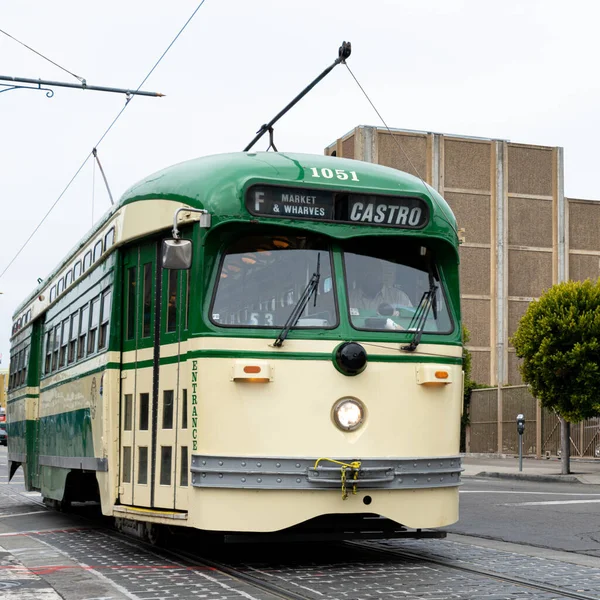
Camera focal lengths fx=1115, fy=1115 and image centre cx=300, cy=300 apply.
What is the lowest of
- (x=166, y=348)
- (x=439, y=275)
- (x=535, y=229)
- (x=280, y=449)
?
(x=280, y=449)

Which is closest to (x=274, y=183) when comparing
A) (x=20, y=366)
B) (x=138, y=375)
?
(x=138, y=375)

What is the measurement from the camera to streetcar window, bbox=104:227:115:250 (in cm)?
1054

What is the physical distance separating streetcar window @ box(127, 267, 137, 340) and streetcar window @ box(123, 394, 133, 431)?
55cm

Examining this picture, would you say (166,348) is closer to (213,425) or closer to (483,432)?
(213,425)

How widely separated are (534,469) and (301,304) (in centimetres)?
2083

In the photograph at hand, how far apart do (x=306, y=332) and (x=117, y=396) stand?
238cm

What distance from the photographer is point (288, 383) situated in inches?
336

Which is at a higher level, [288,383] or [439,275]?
[439,275]

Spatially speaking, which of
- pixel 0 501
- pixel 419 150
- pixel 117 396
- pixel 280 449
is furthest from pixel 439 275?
pixel 419 150

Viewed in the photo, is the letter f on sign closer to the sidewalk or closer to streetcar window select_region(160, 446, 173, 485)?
streetcar window select_region(160, 446, 173, 485)

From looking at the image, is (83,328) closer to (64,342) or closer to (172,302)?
(64,342)

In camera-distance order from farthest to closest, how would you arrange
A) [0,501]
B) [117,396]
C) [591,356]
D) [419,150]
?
1. [419,150]
2. [591,356]
3. [0,501]
4. [117,396]

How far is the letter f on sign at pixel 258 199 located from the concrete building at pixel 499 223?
4727 centimetres

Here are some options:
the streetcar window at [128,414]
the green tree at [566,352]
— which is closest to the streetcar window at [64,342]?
the streetcar window at [128,414]
